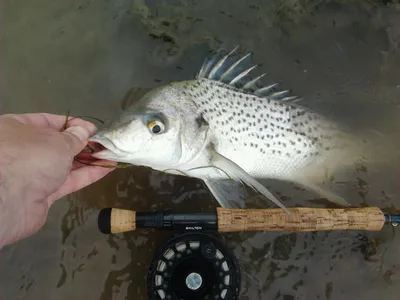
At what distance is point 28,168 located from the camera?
1668 mm

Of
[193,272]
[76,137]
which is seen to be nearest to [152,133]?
[76,137]

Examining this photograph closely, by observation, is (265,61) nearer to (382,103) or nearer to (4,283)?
(382,103)

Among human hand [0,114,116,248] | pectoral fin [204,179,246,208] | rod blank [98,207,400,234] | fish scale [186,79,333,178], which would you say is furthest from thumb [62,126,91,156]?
pectoral fin [204,179,246,208]

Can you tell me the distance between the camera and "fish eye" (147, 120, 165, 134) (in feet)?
6.65

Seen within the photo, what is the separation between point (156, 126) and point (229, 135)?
17.0 inches

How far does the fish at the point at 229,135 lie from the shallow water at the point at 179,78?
0.21 metres

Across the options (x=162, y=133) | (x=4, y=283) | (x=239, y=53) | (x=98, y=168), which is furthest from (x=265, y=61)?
(x=4, y=283)

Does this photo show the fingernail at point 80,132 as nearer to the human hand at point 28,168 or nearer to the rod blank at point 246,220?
the human hand at point 28,168

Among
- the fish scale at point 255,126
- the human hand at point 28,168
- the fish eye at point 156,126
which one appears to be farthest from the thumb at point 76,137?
the fish scale at point 255,126

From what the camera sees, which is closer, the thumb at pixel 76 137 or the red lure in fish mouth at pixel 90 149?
the thumb at pixel 76 137

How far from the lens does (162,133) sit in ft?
6.75

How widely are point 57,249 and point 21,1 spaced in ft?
5.24

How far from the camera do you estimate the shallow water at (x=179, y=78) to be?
2453 mm

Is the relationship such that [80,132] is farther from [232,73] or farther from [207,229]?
[232,73]
